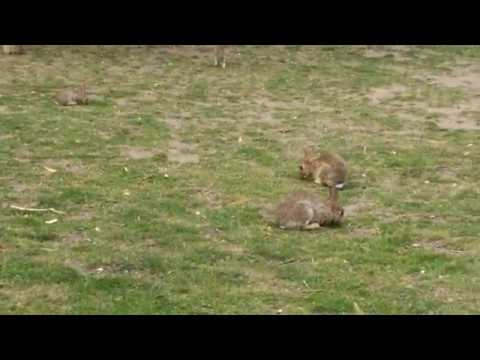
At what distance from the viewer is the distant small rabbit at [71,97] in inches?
459

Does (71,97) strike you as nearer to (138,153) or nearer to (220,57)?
(138,153)

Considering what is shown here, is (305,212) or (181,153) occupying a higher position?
(305,212)

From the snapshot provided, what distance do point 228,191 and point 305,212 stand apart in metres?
1.34

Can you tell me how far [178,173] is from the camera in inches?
336

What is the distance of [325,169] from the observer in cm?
819

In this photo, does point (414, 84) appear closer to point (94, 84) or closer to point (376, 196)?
point (94, 84)

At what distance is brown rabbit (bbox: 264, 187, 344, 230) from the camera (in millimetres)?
6758

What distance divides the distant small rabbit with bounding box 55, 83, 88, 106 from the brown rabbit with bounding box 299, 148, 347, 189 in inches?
179

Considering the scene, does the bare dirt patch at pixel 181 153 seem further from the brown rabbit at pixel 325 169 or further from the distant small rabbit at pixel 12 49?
the distant small rabbit at pixel 12 49

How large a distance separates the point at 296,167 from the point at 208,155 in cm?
106

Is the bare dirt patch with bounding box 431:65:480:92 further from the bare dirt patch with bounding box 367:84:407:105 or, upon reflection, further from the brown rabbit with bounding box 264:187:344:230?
the brown rabbit with bounding box 264:187:344:230

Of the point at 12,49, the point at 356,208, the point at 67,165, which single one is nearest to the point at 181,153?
the point at 67,165

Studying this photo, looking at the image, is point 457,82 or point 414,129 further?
point 457,82

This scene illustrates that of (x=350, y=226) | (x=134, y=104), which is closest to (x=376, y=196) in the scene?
(x=350, y=226)
